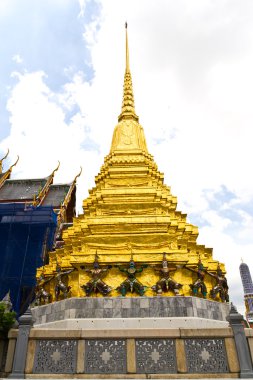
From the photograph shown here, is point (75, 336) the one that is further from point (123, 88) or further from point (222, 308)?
point (123, 88)

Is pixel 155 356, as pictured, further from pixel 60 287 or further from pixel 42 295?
pixel 42 295

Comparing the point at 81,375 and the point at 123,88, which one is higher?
the point at 123,88

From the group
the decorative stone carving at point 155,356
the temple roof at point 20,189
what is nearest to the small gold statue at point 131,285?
the decorative stone carving at point 155,356

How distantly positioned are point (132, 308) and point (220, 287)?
3946mm

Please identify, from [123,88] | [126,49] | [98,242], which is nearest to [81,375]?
[98,242]

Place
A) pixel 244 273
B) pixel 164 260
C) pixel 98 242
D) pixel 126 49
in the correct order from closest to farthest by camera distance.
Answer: pixel 164 260
pixel 98 242
pixel 126 49
pixel 244 273

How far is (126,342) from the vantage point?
266 inches

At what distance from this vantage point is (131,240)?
44.2 feet

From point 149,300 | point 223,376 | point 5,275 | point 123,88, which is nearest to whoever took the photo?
point 223,376

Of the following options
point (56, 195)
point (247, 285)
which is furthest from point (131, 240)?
point (247, 285)

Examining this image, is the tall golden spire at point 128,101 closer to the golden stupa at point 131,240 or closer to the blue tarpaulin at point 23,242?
the golden stupa at point 131,240

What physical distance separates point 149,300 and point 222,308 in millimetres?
3122

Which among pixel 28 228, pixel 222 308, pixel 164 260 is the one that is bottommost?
pixel 222 308

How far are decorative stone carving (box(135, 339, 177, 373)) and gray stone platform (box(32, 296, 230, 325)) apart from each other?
4165mm
